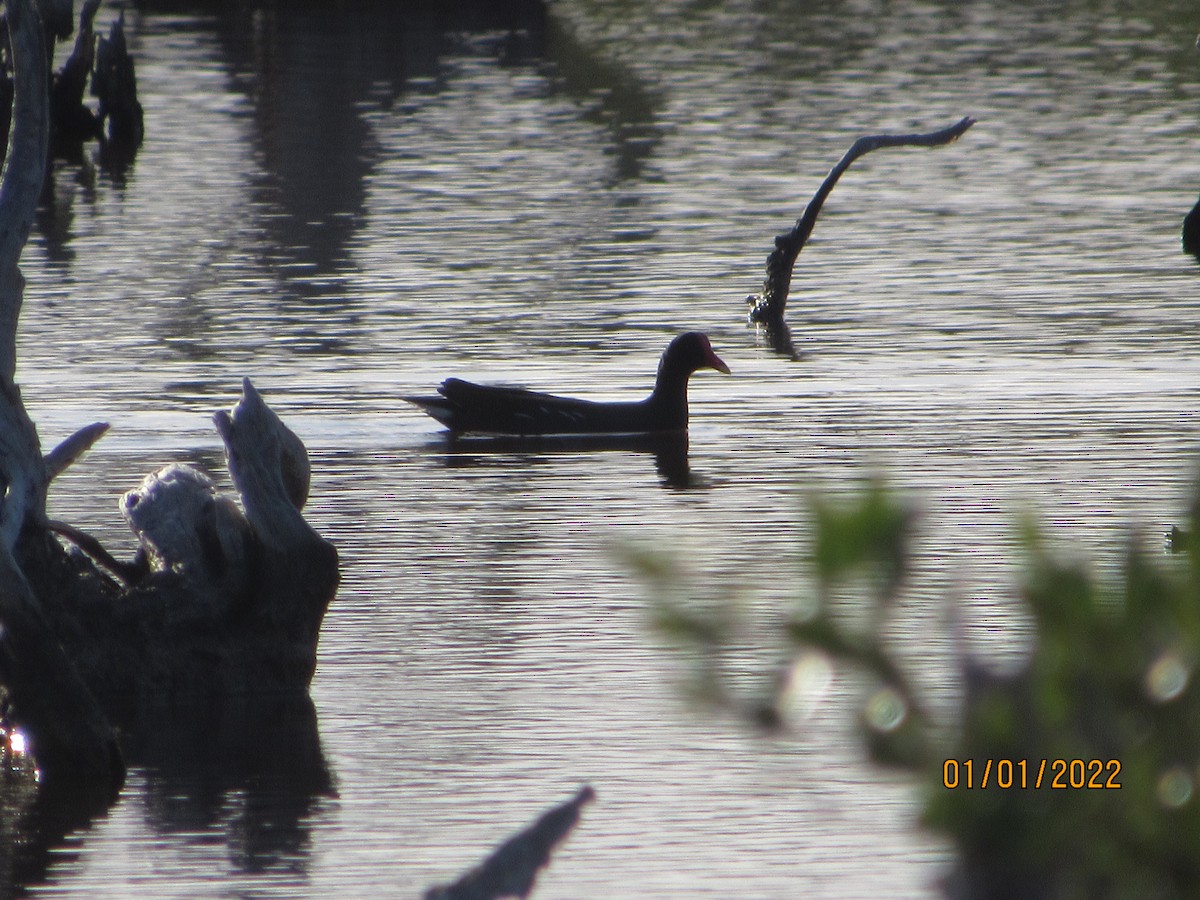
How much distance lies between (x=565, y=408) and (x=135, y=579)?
20.2 ft

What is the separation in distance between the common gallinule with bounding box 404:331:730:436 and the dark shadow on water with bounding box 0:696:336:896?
5991mm

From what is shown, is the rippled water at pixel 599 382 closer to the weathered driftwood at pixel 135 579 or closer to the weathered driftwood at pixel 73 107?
the weathered driftwood at pixel 135 579

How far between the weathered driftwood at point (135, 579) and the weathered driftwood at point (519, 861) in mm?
3735

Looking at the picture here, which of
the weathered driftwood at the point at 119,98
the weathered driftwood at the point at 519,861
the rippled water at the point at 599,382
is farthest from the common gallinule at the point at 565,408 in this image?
the weathered driftwood at the point at 119,98

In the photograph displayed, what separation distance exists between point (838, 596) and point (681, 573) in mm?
291

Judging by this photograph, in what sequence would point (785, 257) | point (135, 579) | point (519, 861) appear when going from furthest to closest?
point (785, 257), point (135, 579), point (519, 861)

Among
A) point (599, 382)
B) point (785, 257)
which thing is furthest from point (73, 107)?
point (599, 382)

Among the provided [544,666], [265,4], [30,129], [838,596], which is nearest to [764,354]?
[544,666]

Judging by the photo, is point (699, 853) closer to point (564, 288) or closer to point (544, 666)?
point (544, 666)

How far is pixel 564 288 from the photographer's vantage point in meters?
23.0

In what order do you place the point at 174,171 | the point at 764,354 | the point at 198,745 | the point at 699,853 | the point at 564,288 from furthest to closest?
the point at 174,171 → the point at 564,288 → the point at 764,354 → the point at 198,745 → the point at 699,853

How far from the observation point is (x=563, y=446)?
15812 mm

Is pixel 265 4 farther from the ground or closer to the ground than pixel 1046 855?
closer to the ground
